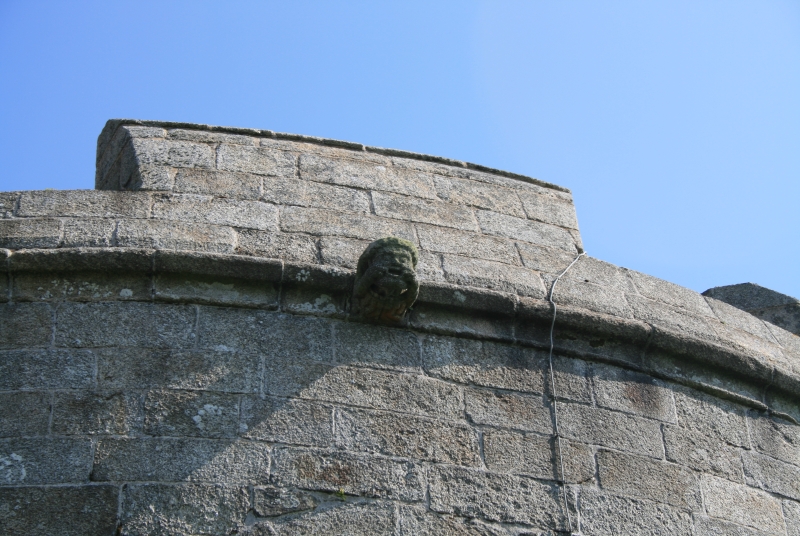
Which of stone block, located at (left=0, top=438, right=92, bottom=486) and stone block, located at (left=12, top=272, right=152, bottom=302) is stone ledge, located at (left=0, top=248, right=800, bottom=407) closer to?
stone block, located at (left=12, top=272, right=152, bottom=302)

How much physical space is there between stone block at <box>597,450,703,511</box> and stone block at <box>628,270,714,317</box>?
100 centimetres

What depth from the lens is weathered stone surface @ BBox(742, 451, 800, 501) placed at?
16.5 feet

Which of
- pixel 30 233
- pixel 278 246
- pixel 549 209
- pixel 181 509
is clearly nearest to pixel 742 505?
pixel 549 209

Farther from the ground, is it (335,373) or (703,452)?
(335,373)

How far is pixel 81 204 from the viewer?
16.0ft

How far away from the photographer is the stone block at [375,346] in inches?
183

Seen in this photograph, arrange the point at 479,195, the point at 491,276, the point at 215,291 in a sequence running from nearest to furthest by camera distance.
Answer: the point at 215,291
the point at 491,276
the point at 479,195

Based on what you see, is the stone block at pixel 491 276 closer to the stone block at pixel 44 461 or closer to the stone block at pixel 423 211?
the stone block at pixel 423 211

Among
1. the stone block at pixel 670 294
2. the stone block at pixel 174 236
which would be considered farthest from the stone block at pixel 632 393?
the stone block at pixel 174 236

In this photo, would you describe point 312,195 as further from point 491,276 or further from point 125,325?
point 125,325

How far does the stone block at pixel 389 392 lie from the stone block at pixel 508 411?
6 centimetres

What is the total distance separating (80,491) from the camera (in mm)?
3998

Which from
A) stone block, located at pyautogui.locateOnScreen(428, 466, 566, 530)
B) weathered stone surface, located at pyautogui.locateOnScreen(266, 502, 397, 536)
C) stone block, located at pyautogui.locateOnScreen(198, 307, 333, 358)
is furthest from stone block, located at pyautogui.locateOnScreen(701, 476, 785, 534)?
stone block, located at pyautogui.locateOnScreen(198, 307, 333, 358)

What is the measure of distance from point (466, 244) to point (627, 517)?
146 cm
